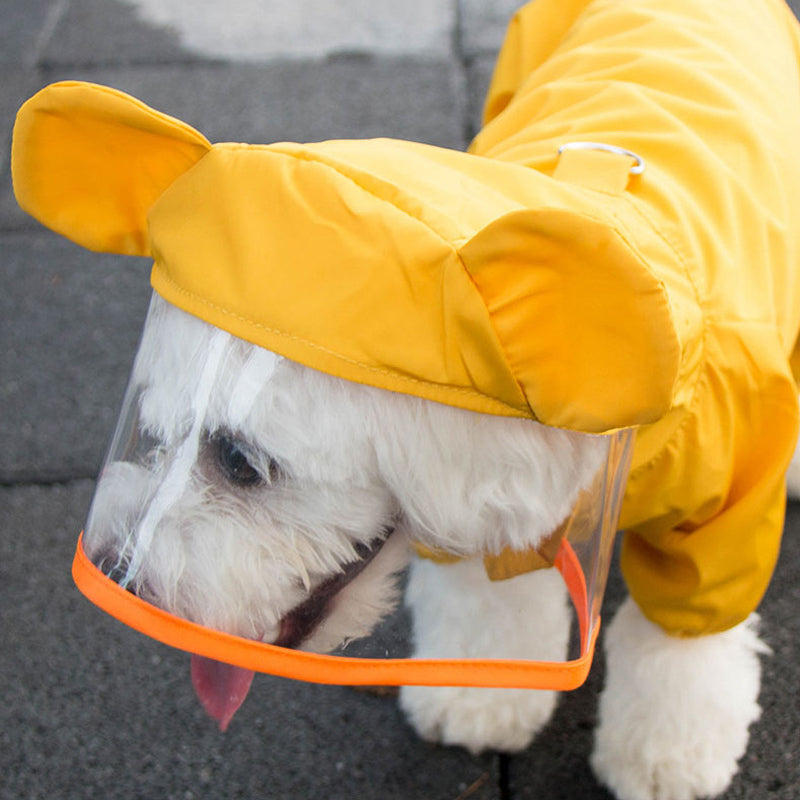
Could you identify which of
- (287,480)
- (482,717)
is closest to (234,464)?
(287,480)

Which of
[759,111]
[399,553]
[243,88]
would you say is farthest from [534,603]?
[243,88]

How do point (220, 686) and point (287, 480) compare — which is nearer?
point (287, 480)

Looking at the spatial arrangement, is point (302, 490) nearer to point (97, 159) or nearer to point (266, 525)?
point (266, 525)

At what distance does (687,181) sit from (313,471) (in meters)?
0.57

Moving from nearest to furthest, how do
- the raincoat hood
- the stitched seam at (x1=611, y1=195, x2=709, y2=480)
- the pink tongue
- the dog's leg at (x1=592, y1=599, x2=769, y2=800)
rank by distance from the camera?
the raincoat hood → the stitched seam at (x1=611, y1=195, x2=709, y2=480) → the pink tongue → the dog's leg at (x1=592, y1=599, x2=769, y2=800)

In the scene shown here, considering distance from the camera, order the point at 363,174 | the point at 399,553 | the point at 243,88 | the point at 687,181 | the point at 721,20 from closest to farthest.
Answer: the point at 363,174 < the point at 399,553 < the point at 687,181 < the point at 721,20 < the point at 243,88

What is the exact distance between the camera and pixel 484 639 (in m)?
1.26

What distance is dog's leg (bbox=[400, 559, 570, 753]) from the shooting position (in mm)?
1234

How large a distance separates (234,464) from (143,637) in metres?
0.82

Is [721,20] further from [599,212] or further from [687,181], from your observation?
[599,212]

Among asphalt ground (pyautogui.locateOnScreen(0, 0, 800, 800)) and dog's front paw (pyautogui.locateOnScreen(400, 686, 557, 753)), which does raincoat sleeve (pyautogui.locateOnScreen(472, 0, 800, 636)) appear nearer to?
dog's front paw (pyautogui.locateOnScreen(400, 686, 557, 753))

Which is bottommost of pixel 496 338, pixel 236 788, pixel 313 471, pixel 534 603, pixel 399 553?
pixel 236 788

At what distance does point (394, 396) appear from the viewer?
77 centimetres

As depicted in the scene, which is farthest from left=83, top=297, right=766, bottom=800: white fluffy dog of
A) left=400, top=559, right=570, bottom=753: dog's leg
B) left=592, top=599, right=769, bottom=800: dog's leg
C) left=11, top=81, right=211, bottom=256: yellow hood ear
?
left=592, top=599, right=769, bottom=800: dog's leg
